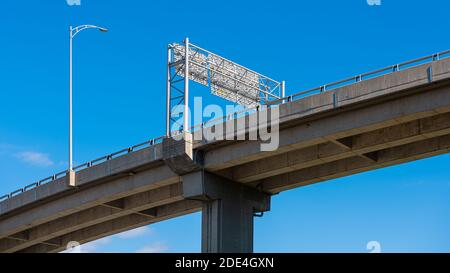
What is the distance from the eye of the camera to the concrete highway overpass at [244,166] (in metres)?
41.9

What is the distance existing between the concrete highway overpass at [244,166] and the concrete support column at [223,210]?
0.06 m

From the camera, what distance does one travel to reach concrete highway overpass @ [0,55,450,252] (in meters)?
41.9

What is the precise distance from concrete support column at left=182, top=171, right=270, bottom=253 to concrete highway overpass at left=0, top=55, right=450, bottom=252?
6 centimetres

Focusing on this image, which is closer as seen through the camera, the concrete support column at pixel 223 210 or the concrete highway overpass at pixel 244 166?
the concrete highway overpass at pixel 244 166

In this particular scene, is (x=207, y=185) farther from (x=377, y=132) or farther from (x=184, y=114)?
(x=377, y=132)

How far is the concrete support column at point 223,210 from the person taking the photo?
165 ft

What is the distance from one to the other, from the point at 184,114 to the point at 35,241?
21039mm

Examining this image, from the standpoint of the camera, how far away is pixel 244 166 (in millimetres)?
51500

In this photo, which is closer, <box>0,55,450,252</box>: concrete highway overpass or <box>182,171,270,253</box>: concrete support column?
<box>0,55,450,252</box>: concrete highway overpass

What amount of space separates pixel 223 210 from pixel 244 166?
2.65 meters

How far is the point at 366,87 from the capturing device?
42.2 meters

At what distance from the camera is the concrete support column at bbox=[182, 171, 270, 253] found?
50438 millimetres

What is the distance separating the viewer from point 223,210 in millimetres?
51281

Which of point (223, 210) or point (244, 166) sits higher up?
point (244, 166)
